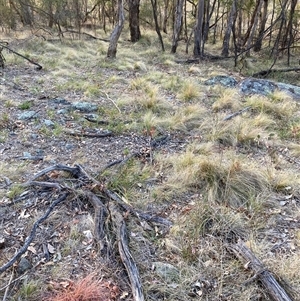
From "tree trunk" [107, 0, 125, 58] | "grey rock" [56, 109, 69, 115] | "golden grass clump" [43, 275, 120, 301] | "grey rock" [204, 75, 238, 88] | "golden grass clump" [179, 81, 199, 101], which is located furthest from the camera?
"tree trunk" [107, 0, 125, 58]

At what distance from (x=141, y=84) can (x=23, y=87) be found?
226 cm

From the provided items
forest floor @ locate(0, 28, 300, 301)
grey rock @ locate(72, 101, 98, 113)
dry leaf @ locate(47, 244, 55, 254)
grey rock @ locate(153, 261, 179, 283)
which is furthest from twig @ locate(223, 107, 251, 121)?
dry leaf @ locate(47, 244, 55, 254)

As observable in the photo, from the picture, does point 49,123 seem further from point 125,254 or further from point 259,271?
point 259,271

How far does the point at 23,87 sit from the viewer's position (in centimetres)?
577

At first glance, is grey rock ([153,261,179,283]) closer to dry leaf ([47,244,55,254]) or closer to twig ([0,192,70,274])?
dry leaf ([47,244,55,254])

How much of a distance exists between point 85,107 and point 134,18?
27.9 feet

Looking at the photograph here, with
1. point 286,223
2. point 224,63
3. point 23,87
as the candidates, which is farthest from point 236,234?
point 224,63

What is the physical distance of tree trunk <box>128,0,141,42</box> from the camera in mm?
11594

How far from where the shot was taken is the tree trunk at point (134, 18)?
38.0 feet

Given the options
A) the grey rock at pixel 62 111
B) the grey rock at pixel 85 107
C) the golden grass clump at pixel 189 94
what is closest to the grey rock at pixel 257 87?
the golden grass clump at pixel 189 94

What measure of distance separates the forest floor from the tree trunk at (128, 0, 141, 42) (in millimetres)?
6872

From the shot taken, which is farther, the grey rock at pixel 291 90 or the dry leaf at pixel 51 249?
the grey rock at pixel 291 90

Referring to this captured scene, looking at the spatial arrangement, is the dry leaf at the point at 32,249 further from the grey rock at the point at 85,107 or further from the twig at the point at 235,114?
the twig at the point at 235,114

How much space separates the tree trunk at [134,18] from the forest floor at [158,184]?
6.87m
